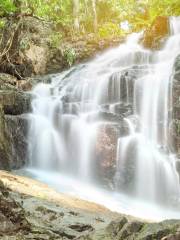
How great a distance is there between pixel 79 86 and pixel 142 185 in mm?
6094

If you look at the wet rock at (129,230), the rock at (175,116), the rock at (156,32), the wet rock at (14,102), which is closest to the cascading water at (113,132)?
the rock at (175,116)

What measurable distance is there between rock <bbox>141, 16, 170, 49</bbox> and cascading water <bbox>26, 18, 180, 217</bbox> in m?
2.68

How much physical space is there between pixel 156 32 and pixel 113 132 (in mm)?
9266

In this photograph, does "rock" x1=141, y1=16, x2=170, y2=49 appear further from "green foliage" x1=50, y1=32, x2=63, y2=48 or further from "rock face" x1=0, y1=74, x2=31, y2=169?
"rock face" x1=0, y1=74, x2=31, y2=169

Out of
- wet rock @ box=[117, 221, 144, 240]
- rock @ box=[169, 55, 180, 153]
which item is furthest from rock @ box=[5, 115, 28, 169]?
wet rock @ box=[117, 221, 144, 240]

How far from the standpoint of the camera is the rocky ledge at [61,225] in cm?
443

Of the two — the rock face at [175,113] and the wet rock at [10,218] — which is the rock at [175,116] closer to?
the rock face at [175,113]

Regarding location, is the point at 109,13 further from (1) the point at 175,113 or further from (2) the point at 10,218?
(2) the point at 10,218

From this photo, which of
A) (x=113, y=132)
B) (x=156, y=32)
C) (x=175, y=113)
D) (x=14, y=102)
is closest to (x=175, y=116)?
(x=175, y=113)

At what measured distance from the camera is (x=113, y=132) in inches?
507

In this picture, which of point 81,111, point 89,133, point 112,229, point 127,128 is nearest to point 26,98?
point 81,111

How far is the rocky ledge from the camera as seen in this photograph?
443 centimetres

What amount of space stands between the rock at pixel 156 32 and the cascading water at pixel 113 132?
8.79ft

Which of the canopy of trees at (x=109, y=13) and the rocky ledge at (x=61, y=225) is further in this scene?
the canopy of trees at (x=109, y=13)
